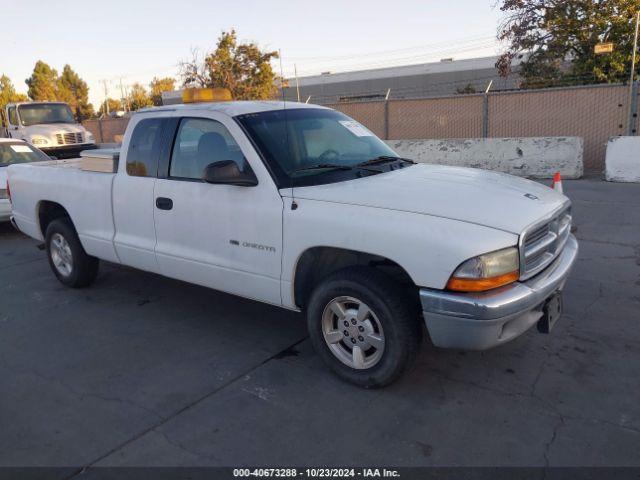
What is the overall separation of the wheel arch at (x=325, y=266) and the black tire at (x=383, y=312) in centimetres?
13

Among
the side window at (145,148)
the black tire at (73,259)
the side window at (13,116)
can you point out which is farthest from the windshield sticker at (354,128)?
the side window at (13,116)

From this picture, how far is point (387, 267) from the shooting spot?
147 inches

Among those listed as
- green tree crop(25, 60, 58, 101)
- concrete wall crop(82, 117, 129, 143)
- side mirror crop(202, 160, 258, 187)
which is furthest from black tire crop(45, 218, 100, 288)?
green tree crop(25, 60, 58, 101)

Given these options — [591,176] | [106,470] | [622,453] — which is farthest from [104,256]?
[591,176]

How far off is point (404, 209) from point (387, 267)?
557 millimetres

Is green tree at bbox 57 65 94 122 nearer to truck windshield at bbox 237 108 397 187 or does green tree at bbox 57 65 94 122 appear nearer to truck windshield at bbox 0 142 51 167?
truck windshield at bbox 0 142 51 167

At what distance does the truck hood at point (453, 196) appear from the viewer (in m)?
3.27

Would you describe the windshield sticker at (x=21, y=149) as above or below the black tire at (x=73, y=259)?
above

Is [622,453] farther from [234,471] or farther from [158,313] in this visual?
[158,313]

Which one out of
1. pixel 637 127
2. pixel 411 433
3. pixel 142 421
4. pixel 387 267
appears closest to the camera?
pixel 411 433

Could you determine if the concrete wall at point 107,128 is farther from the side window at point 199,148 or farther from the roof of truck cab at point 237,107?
the side window at point 199,148

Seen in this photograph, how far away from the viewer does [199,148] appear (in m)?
4.46

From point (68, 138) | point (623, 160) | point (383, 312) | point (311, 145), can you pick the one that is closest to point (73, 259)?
point (311, 145)

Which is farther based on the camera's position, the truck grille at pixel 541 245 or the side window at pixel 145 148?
the side window at pixel 145 148
